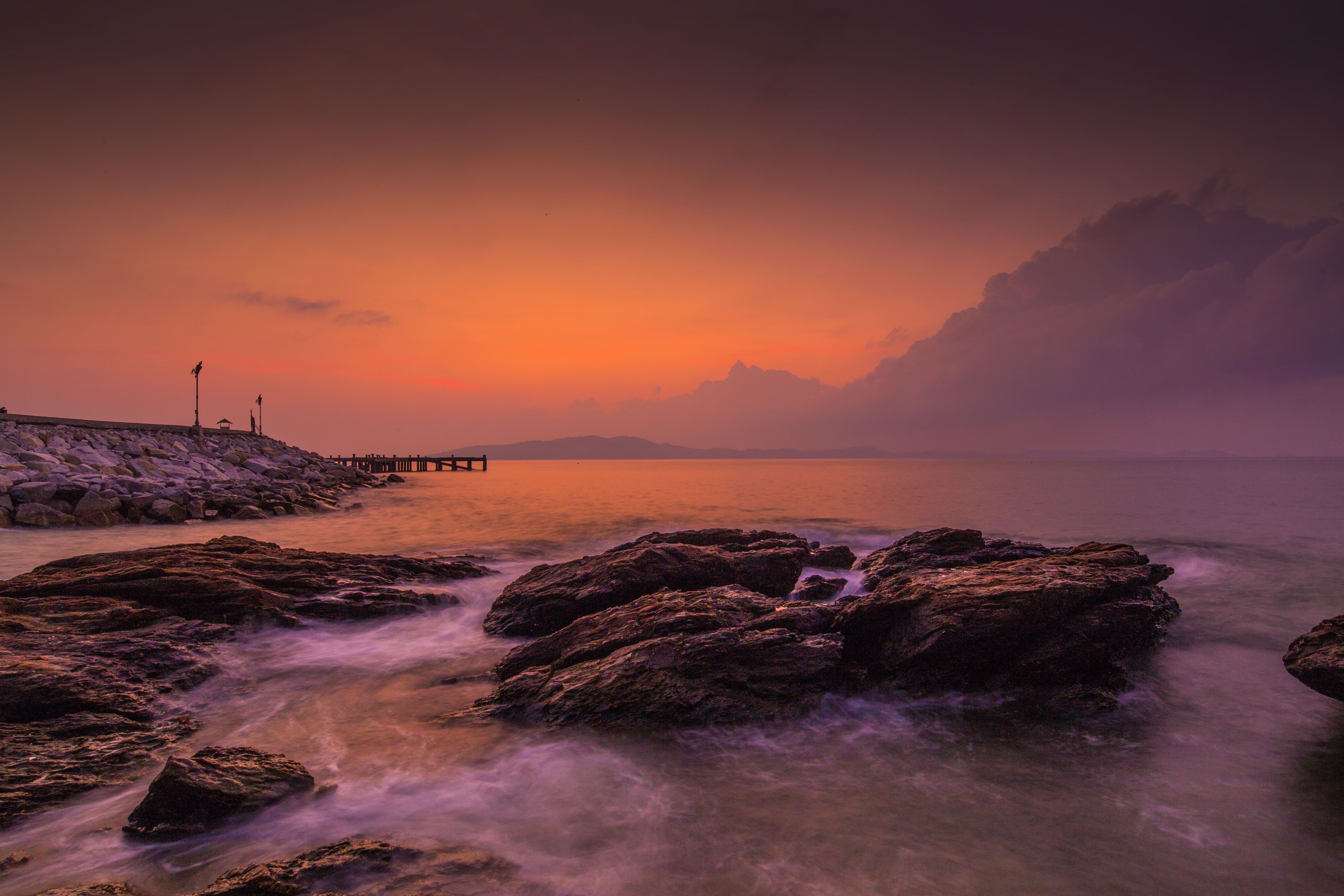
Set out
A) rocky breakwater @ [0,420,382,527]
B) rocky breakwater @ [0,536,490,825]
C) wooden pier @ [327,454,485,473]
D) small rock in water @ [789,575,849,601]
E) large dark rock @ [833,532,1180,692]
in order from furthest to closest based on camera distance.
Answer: wooden pier @ [327,454,485,473] < rocky breakwater @ [0,420,382,527] < small rock in water @ [789,575,849,601] < large dark rock @ [833,532,1180,692] < rocky breakwater @ [0,536,490,825]

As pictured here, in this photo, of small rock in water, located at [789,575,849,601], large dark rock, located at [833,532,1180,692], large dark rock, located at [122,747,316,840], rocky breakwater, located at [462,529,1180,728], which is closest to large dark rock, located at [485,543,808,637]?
small rock in water, located at [789,575,849,601]

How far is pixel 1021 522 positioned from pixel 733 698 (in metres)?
31.3

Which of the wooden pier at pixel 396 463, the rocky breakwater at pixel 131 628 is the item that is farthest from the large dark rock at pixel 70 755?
the wooden pier at pixel 396 463

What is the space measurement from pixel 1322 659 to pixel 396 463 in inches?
4001

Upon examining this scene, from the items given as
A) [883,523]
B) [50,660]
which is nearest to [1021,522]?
[883,523]

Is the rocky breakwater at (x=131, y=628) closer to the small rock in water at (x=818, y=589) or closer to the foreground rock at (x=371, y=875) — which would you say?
the foreground rock at (x=371, y=875)

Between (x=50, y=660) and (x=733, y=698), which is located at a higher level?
(x=50, y=660)

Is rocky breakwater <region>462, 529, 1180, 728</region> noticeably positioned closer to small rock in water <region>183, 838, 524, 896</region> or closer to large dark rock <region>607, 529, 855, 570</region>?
small rock in water <region>183, 838, 524, 896</region>

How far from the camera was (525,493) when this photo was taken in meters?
58.4

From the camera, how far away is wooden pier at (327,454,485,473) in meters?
91.8

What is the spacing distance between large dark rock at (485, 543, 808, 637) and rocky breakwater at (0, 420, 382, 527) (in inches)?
856

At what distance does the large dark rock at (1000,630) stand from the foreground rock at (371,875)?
600 cm

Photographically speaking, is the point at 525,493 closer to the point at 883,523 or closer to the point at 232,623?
the point at 883,523

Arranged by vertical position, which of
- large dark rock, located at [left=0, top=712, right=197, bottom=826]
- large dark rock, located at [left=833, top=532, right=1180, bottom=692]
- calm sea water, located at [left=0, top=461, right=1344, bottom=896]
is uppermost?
large dark rock, located at [left=833, top=532, right=1180, bottom=692]
